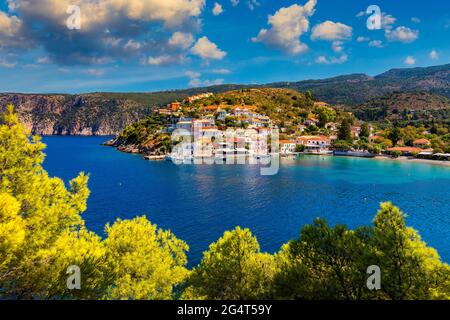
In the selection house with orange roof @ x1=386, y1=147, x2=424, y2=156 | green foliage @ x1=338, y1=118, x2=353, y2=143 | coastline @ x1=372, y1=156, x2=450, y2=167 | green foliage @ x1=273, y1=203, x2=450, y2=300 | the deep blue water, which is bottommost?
the deep blue water

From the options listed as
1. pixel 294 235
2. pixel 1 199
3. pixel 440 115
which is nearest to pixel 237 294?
pixel 1 199

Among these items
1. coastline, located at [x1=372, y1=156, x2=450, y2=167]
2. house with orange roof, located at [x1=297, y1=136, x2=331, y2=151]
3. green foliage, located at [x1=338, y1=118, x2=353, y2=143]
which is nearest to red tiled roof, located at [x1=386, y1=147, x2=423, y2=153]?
coastline, located at [x1=372, y1=156, x2=450, y2=167]

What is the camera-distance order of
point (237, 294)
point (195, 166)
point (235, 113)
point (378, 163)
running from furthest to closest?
point (235, 113) < point (378, 163) < point (195, 166) < point (237, 294)

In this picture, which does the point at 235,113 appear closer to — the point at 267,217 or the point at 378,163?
the point at 378,163

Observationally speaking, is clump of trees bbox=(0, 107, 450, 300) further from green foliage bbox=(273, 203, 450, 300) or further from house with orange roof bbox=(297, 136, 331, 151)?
house with orange roof bbox=(297, 136, 331, 151)

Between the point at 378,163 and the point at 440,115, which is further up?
the point at 440,115

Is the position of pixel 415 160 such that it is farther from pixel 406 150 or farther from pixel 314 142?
pixel 314 142

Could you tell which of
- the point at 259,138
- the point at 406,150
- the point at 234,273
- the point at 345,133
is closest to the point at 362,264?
the point at 234,273

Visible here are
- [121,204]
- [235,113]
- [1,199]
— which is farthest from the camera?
[235,113]
